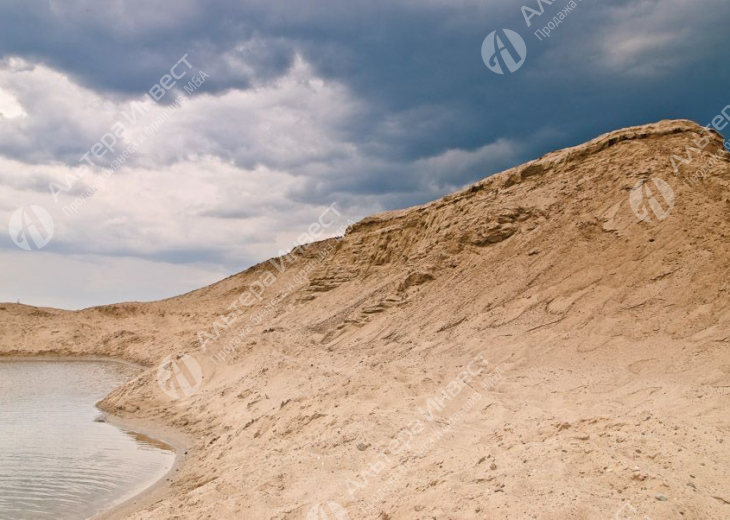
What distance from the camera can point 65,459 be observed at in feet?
34.6

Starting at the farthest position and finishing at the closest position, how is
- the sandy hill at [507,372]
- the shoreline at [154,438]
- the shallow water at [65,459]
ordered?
the shallow water at [65,459], the shoreline at [154,438], the sandy hill at [507,372]

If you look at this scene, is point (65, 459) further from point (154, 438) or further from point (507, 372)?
point (507, 372)

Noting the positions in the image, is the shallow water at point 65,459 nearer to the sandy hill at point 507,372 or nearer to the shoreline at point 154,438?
the shoreline at point 154,438

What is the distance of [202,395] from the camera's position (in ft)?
49.4

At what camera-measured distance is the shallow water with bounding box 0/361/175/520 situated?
823 cm

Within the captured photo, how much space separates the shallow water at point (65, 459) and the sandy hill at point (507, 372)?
967 mm

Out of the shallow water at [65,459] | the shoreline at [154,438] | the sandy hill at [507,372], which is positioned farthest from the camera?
the shallow water at [65,459]

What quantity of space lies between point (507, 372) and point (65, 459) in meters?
8.88

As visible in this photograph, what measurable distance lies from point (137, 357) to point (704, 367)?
32.9 m

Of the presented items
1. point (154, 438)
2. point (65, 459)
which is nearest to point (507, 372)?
point (154, 438)

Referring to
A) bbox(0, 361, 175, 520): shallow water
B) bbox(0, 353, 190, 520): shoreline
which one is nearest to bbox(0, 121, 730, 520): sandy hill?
bbox(0, 353, 190, 520): shoreline

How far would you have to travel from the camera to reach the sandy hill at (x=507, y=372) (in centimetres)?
471

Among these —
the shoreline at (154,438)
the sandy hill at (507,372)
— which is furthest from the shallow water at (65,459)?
the sandy hill at (507,372)

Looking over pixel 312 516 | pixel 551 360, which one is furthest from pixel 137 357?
pixel 312 516
